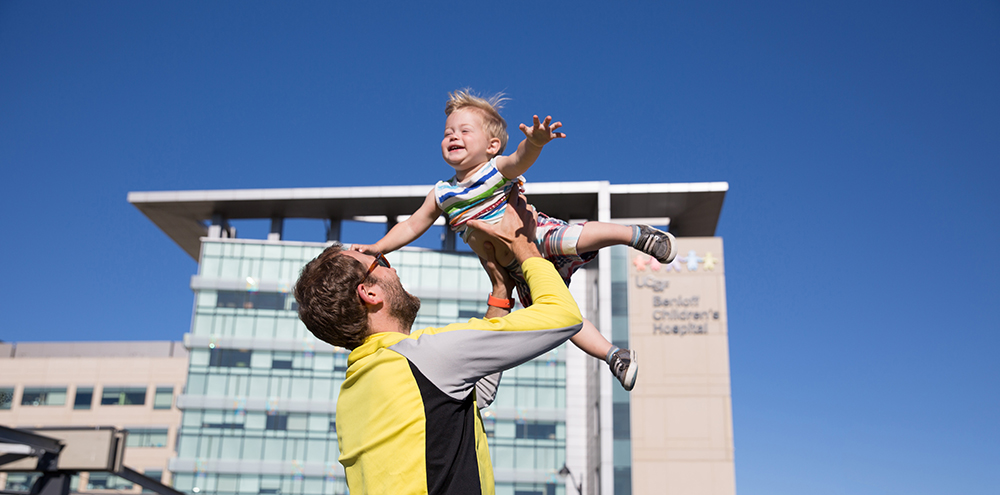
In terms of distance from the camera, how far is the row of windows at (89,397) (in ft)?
189

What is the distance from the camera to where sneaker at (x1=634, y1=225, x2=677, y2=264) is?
170 inches

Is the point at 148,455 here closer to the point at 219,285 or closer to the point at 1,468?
the point at 219,285

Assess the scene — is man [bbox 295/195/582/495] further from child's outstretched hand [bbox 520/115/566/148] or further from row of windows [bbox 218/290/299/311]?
row of windows [bbox 218/290/299/311]

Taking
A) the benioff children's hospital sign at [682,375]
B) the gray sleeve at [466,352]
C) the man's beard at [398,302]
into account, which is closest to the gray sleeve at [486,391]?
A: the man's beard at [398,302]

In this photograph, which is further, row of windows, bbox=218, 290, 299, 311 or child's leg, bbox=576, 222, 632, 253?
row of windows, bbox=218, 290, 299, 311

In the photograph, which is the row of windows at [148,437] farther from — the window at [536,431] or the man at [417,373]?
the man at [417,373]

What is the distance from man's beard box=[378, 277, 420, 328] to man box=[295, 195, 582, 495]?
1.8 inches

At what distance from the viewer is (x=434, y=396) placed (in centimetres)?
306

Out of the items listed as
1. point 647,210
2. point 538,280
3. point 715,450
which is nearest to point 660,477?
point 715,450

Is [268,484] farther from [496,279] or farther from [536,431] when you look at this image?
[496,279]

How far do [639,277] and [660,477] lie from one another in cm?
971

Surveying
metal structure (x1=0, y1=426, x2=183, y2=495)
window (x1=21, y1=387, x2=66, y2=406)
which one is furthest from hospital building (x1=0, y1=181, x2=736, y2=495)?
metal structure (x1=0, y1=426, x2=183, y2=495)

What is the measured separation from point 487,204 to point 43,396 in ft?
215

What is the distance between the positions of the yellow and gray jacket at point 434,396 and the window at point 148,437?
59.2 meters
